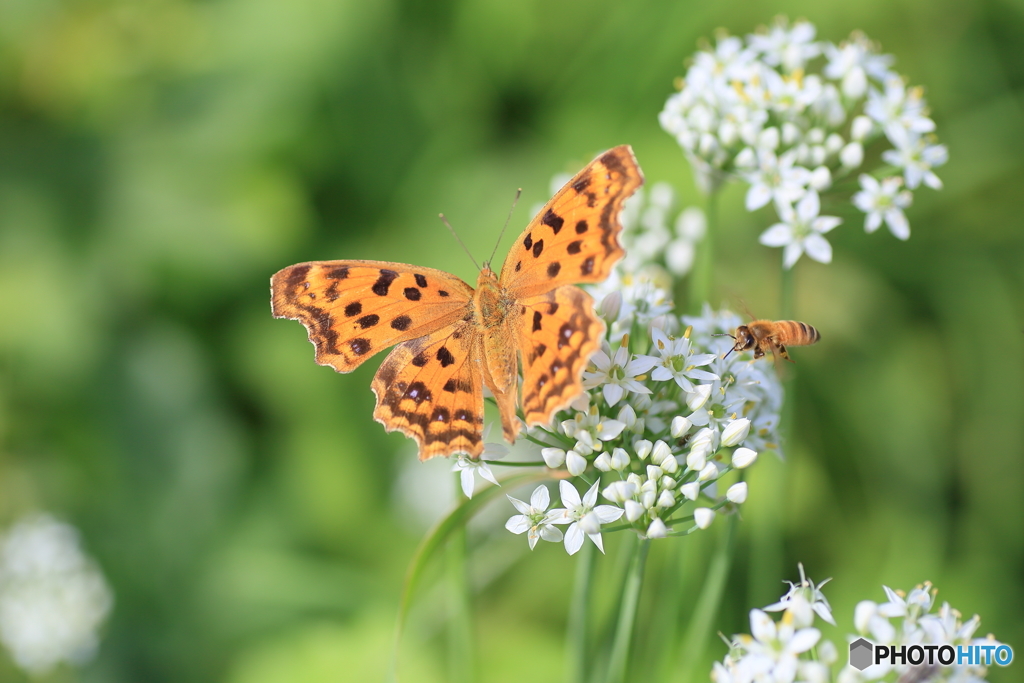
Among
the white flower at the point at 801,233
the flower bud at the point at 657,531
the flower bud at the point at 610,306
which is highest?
the white flower at the point at 801,233

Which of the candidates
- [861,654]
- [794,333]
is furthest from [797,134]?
[861,654]

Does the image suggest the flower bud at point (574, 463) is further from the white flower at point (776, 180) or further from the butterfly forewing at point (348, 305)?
the white flower at point (776, 180)

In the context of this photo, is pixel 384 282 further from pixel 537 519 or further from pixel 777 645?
pixel 777 645

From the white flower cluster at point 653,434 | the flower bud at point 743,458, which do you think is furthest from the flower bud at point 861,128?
the flower bud at point 743,458

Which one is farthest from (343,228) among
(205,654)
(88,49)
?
(205,654)

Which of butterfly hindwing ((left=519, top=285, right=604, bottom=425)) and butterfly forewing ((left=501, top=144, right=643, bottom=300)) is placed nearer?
butterfly hindwing ((left=519, top=285, right=604, bottom=425))

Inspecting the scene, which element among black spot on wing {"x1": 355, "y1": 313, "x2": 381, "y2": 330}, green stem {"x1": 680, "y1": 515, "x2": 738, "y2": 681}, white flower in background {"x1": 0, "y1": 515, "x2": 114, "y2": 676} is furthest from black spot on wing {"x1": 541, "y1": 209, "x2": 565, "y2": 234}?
white flower in background {"x1": 0, "y1": 515, "x2": 114, "y2": 676}

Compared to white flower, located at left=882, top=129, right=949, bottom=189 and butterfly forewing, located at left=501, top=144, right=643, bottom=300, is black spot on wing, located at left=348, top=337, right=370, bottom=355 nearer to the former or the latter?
butterfly forewing, located at left=501, top=144, right=643, bottom=300
